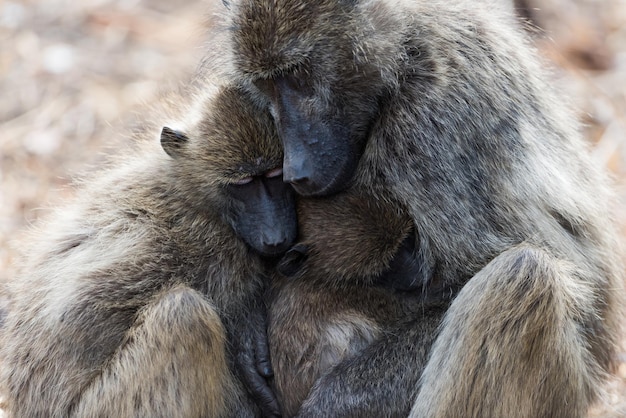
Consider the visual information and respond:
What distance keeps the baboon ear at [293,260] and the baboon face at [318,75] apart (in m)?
0.28

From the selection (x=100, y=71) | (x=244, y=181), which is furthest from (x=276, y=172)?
(x=100, y=71)

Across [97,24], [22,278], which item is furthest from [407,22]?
[97,24]

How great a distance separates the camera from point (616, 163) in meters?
7.07

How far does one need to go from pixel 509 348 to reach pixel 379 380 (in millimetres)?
582

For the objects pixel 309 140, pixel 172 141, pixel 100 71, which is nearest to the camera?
pixel 309 140

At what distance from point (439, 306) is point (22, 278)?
6.53 ft

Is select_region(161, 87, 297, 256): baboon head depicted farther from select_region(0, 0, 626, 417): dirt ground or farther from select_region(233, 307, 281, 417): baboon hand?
select_region(0, 0, 626, 417): dirt ground

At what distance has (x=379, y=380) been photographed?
418 centimetres

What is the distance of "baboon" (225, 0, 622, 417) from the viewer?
3951 mm

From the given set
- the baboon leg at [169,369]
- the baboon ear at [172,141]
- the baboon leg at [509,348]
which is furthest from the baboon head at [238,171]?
the baboon leg at [509,348]

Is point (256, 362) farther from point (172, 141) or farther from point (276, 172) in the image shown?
point (172, 141)

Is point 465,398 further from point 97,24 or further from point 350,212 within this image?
point 97,24

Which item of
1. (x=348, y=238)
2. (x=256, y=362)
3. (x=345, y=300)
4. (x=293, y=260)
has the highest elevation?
(x=348, y=238)

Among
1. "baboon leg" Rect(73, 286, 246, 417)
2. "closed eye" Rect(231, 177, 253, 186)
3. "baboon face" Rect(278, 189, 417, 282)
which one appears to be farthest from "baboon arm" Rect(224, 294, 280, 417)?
"closed eye" Rect(231, 177, 253, 186)
